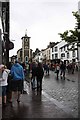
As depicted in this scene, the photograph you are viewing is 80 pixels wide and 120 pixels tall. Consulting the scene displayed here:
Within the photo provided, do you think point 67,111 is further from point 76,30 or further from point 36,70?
point 36,70

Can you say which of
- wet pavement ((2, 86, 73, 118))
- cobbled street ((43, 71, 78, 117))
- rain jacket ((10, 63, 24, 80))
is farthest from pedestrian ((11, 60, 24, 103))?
cobbled street ((43, 71, 78, 117))

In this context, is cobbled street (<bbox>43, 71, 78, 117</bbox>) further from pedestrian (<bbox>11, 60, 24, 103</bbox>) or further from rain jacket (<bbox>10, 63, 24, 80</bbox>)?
rain jacket (<bbox>10, 63, 24, 80</bbox>)

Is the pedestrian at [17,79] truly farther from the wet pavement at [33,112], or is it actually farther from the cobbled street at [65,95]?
the cobbled street at [65,95]

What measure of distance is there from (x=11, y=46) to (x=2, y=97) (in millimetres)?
4223

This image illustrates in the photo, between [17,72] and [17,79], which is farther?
[17,72]

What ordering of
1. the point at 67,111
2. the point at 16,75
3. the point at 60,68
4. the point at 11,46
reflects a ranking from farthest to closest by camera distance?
1. the point at 60,68
2. the point at 11,46
3. the point at 16,75
4. the point at 67,111

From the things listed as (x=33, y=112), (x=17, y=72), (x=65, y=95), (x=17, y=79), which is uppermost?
(x=17, y=72)

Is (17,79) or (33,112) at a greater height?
(17,79)

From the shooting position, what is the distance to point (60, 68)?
3466cm

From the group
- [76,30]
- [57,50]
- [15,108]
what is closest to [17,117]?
[15,108]

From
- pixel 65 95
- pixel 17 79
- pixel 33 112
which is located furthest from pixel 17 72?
pixel 65 95

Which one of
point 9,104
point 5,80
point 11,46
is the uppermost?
point 11,46

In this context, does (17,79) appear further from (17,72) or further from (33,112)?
(33,112)

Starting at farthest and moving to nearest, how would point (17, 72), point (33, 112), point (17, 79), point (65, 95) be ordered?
point (65, 95) → point (17, 72) → point (17, 79) → point (33, 112)
